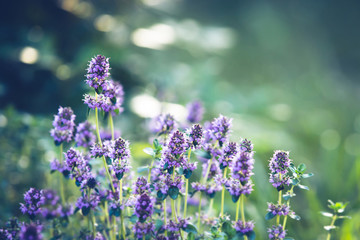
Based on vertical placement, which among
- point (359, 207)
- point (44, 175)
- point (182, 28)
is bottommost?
point (359, 207)

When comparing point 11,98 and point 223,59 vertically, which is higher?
point 223,59

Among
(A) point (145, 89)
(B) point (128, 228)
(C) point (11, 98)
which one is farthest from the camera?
(A) point (145, 89)

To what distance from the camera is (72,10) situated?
3270 millimetres

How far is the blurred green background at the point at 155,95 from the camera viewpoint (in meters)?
2.24

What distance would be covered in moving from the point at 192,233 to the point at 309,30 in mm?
5403

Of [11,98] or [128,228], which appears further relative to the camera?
[11,98]

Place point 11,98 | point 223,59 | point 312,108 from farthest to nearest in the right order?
point 223,59
point 312,108
point 11,98

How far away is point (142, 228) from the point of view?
1229mm

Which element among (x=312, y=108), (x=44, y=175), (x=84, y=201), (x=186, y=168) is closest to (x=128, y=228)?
(x=84, y=201)

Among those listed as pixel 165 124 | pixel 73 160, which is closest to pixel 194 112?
pixel 165 124

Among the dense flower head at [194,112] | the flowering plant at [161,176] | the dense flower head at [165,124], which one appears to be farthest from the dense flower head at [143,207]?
the dense flower head at [194,112]

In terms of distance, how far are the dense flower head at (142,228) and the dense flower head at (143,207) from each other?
85 mm

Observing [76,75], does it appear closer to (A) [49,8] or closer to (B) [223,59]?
(A) [49,8]

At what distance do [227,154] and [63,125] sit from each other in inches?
22.9
